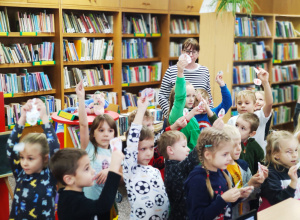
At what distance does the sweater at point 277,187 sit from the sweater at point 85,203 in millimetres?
1074

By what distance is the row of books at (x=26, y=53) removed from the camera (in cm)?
481

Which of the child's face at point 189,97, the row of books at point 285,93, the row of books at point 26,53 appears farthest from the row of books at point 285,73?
the child's face at point 189,97

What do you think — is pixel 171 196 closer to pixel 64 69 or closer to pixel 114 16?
pixel 64 69

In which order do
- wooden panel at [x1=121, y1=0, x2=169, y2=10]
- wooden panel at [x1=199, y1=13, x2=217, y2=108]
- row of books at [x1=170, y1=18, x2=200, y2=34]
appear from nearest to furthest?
wooden panel at [x1=121, y1=0, x2=169, y2=10] < wooden panel at [x1=199, y1=13, x2=217, y2=108] < row of books at [x1=170, y1=18, x2=200, y2=34]

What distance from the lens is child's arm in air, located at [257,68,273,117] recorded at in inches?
120

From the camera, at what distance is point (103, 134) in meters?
2.54

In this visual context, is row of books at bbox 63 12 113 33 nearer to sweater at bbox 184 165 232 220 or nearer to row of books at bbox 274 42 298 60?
row of books at bbox 274 42 298 60

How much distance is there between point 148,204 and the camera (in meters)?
2.22

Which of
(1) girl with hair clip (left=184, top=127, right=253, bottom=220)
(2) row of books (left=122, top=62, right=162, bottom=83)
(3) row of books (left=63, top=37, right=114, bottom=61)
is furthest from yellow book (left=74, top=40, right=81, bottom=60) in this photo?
(1) girl with hair clip (left=184, top=127, right=253, bottom=220)

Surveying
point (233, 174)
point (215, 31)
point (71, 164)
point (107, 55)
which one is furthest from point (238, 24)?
point (71, 164)

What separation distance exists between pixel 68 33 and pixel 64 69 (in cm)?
50

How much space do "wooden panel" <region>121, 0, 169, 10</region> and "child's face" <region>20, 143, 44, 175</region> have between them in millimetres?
4048

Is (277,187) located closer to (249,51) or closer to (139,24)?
(139,24)

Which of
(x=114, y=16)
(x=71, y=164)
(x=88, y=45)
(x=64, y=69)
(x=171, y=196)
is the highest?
(x=114, y=16)
